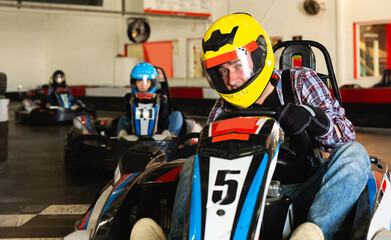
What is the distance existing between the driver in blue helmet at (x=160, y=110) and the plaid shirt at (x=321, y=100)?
325cm

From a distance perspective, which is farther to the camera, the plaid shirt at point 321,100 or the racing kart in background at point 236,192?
the plaid shirt at point 321,100

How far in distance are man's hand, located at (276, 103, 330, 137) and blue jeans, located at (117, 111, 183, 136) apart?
11.9ft

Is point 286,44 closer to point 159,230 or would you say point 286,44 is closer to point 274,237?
point 274,237

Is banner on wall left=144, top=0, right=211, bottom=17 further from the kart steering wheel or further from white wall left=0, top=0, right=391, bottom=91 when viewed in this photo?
the kart steering wheel

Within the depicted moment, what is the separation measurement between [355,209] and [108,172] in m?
3.26

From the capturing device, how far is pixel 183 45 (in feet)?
46.1

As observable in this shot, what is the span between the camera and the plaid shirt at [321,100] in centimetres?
194

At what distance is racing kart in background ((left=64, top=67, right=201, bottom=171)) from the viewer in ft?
14.8

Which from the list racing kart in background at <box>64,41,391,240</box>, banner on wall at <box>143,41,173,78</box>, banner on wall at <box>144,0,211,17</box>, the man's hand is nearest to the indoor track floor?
racing kart in background at <box>64,41,391,240</box>

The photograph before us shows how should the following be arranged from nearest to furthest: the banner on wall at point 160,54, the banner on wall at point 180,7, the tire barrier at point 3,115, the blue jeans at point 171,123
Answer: the tire barrier at point 3,115
the blue jeans at point 171,123
the banner on wall at point 180,7
the banner on wall at point 160,54

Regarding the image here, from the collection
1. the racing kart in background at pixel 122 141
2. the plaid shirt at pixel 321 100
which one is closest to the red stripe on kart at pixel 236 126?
the plaid shirt at pixel 321 100

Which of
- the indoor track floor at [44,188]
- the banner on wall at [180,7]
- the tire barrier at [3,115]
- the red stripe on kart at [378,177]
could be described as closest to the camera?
the red stripe on kart at [378,177]

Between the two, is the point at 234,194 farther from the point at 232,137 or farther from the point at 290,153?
the point at 290,153

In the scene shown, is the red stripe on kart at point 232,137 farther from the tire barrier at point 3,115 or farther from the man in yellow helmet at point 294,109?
the tire barrier at point 3,115
